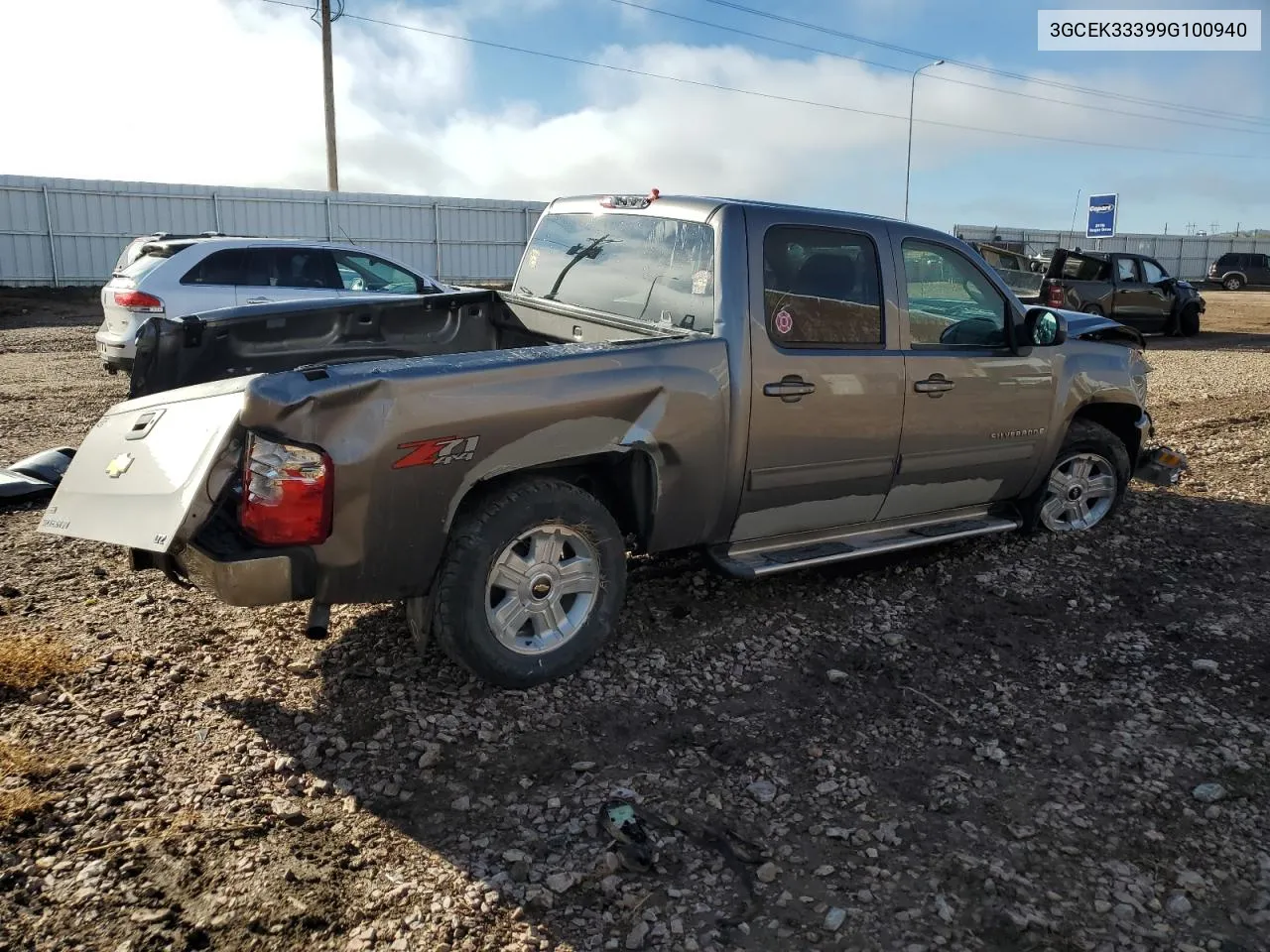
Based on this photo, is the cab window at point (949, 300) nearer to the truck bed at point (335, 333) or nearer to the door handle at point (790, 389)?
the door handle at point (790, 389)

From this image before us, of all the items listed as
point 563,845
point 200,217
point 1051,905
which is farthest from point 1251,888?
point 200,217

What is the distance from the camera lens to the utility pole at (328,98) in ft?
86.6

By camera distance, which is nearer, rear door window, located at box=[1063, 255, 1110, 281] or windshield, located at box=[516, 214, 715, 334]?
windshield, located at box=[516, 214, 715, 334]

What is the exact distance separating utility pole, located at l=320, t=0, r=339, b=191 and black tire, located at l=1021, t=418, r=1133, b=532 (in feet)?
81.6

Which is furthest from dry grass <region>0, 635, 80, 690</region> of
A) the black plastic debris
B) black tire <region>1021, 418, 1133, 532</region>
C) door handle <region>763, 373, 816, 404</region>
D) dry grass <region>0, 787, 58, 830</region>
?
black tire <region>1021, 418, 1133, 532</region>

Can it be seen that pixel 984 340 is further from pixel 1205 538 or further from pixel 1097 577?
pixel 1205 538

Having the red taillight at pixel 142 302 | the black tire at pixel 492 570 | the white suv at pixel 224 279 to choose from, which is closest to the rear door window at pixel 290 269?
the white suv at pixel 224 279

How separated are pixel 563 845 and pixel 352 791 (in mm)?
756

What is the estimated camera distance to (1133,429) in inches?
246

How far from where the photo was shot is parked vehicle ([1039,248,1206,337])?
1797 cm

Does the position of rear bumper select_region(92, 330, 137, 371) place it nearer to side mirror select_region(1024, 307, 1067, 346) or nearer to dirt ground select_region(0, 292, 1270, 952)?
dirt ground select_region(0, 292, 1270, 952)

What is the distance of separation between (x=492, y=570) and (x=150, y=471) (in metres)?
1.27

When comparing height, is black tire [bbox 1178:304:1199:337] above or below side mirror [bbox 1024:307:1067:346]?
below

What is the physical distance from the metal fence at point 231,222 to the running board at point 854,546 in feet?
76.2
